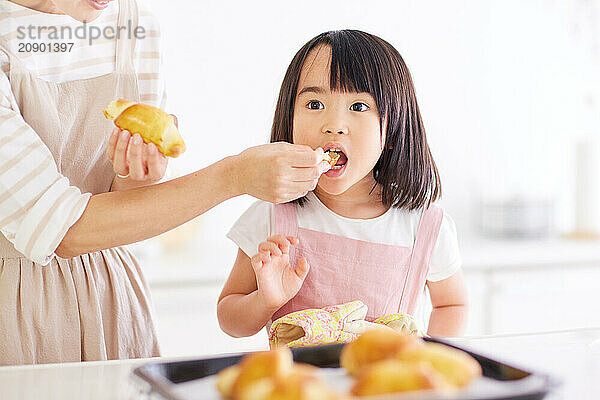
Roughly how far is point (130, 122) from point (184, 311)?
1.32 meters

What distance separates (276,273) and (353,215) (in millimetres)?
214

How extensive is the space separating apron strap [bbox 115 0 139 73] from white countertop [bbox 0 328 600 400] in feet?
1.60

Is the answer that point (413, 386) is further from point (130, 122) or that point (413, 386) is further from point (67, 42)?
point (67, 42)

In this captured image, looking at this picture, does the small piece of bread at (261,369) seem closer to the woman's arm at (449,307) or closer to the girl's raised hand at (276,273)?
the girl's raised hand at (276,273)

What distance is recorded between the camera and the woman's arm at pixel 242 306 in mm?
1123

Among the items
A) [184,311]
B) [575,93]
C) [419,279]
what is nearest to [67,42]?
[419,279]

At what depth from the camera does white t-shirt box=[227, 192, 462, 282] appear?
1230 millimetres

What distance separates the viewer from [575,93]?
9.64 ft

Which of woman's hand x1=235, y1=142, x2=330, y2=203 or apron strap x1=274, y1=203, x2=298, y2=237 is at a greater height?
woman's hand x1=235, y1=142, x2=330, y2=203

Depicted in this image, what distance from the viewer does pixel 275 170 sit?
37.2 inches

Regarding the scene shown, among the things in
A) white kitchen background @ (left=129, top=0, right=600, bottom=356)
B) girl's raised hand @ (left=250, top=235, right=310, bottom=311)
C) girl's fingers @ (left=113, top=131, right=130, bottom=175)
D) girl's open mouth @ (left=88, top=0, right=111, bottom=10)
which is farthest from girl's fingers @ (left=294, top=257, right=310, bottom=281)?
white kitchen background @ (left=129, top=0, right=600, bottom=356)

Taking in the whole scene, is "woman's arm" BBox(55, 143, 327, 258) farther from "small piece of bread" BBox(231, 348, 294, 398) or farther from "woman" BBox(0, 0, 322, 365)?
"small piece of bread" BBox(231, 348, 294, 398)

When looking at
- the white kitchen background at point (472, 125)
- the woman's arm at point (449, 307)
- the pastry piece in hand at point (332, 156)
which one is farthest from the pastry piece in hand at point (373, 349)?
the white kitchen background at point (472, 125)

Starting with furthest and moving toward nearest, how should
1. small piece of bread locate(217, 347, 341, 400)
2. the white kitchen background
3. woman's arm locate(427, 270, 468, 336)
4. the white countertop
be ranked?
1. the white kitchen background
2. woman's arm locate(427, 270, 468, 336)
3. the white countertop
4. small piece of bread locate(217, 347, 341, 400)
